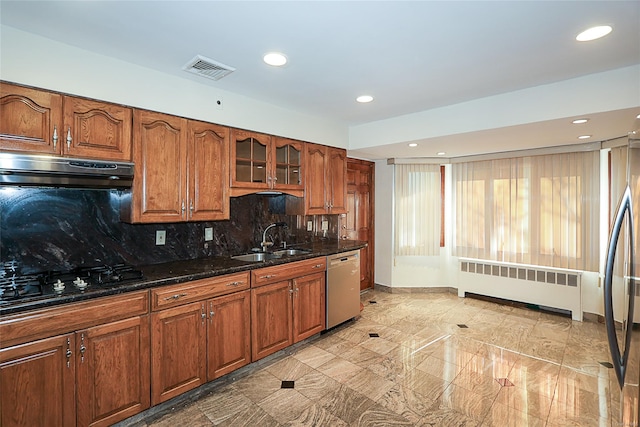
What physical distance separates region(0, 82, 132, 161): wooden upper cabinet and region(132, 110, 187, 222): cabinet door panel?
10cm

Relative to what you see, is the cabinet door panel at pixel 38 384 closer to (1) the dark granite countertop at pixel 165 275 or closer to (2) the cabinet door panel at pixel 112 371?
(2) the cabinet door panel at pixel 112 371

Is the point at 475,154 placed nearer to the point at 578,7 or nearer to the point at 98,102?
the point at 578,7

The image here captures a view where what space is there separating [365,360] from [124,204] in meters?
2.51

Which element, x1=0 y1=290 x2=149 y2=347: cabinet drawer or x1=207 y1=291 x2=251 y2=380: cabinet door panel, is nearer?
x1=0 y1=290 x2=149 y2=347: cabinet drawer

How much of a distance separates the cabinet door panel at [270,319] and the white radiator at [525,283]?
3236 millimetres

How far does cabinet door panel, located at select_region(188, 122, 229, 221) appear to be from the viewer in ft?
8.76

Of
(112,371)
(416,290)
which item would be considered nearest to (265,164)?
(112,371)

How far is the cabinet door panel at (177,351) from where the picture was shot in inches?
85.8

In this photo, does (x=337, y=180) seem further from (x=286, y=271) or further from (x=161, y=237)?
(x=161, y=237)

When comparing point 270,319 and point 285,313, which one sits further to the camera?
point 285,313

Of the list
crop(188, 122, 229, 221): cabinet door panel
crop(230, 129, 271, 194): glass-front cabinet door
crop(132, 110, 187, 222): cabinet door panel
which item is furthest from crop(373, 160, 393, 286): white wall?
crop(132, 110, 187, 222): cabinet door panel

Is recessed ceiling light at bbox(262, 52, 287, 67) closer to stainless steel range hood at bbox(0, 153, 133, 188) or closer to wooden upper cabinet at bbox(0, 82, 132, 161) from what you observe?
wooden upper cabinet at bbox(0, 82, 132, 161)

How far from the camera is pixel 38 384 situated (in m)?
1.72

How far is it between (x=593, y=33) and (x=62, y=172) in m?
3.34
